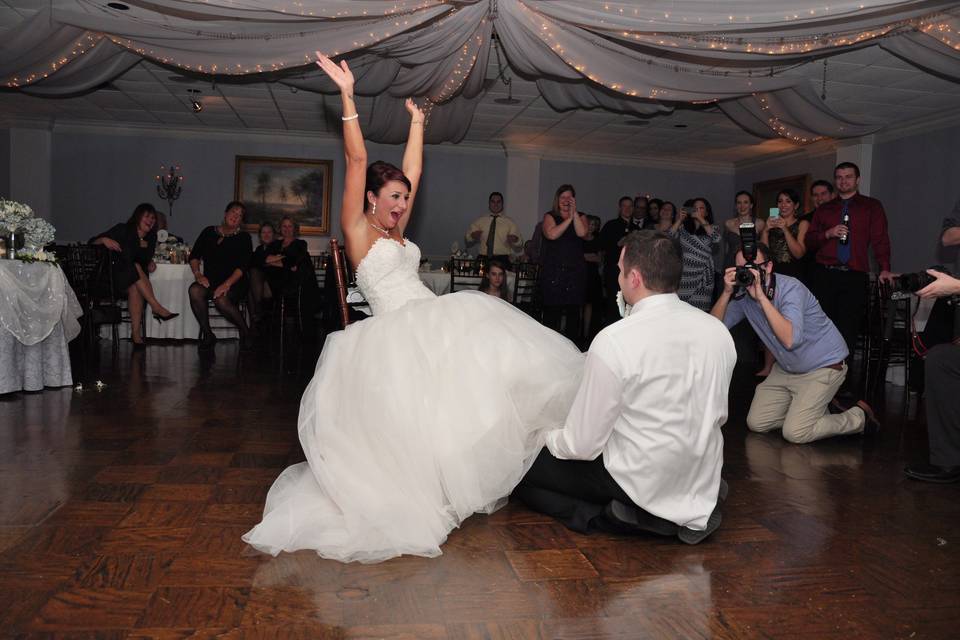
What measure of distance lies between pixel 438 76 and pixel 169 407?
264 cm

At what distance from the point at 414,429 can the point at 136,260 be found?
17.7 feet

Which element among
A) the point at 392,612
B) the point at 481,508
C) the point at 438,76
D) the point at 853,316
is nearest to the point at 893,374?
the point at 853,316

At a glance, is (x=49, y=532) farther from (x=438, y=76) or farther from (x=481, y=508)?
(x=438, y=76)

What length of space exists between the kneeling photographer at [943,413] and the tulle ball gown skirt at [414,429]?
5.65 feet

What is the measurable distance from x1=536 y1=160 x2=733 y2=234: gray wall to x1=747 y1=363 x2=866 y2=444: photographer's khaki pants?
7.76 m

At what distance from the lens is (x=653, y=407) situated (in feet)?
7.61

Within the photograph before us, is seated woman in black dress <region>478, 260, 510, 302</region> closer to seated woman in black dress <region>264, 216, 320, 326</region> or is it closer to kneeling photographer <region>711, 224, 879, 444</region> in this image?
seated woman in black dress <region>264, 216, 320, 326</region>

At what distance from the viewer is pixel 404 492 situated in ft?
7.95

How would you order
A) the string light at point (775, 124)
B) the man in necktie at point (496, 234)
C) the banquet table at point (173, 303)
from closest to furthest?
the string light at point (775, 124), the banquet table at point (173, 303), the man in necktie at point (496, 234)

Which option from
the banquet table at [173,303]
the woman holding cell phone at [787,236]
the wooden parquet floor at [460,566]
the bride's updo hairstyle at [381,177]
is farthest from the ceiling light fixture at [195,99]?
the bride's updo hairstyle at [381,177]

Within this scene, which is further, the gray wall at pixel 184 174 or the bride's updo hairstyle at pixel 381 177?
the gray wall at pixel 184 174

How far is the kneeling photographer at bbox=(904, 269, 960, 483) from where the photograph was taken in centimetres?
330

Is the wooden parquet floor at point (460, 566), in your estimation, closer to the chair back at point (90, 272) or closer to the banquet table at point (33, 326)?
the banquet table at point (33, 326)

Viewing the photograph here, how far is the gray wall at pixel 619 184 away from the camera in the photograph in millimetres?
11844
